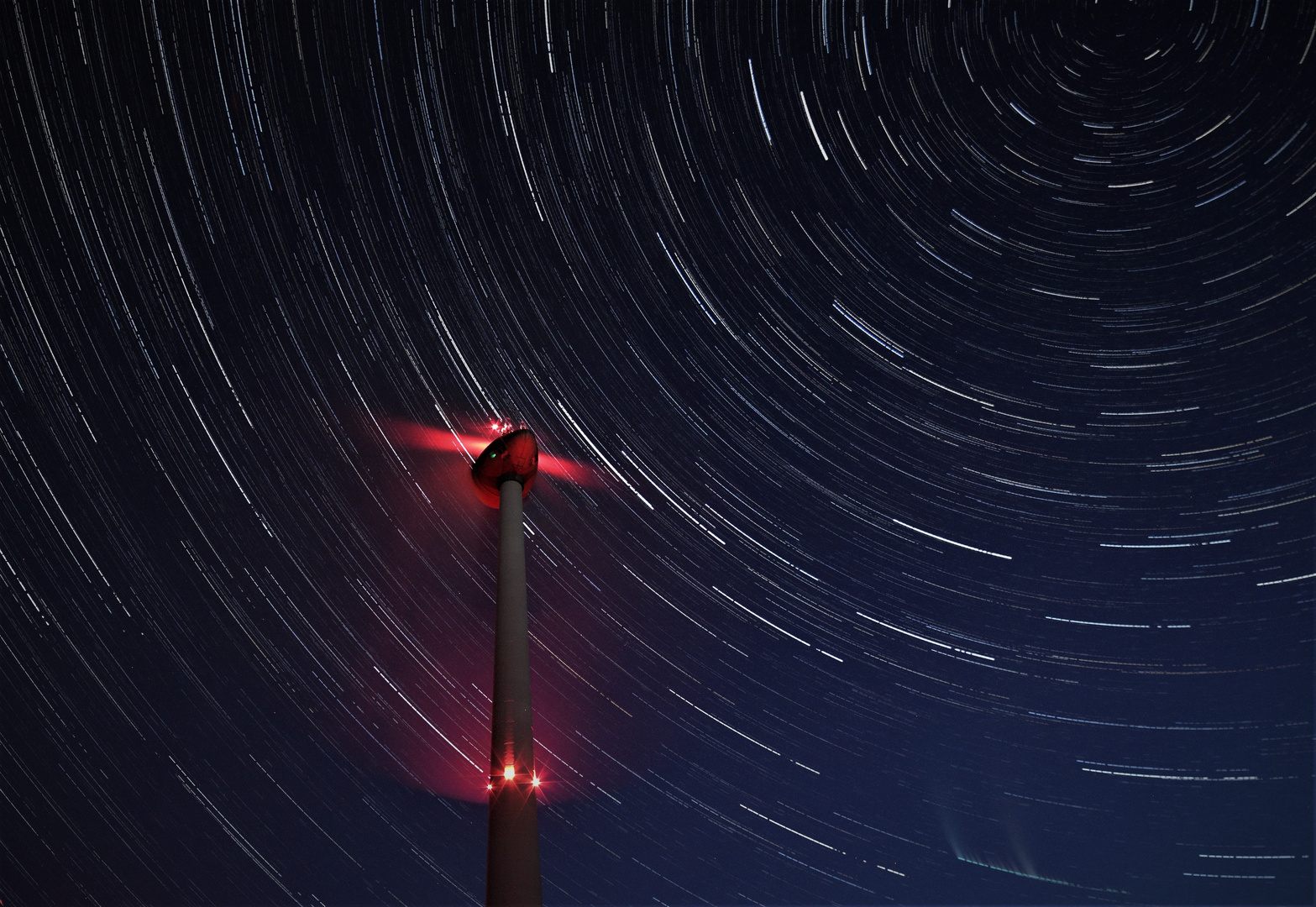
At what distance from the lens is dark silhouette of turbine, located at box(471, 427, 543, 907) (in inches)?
346

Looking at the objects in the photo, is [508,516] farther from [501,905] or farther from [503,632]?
[501,905]

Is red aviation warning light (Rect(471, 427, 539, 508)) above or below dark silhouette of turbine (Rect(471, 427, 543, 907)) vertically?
above

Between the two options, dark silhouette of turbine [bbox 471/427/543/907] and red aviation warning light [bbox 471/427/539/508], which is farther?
red aviation warning light [bbox 471/427/539/508]

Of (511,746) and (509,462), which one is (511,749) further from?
(509,462)

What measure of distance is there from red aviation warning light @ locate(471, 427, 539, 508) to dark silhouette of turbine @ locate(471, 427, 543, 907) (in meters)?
0.92

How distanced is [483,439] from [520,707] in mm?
7950

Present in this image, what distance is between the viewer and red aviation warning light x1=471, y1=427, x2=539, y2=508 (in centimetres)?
1642

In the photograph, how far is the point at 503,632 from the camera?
1176 centimetres

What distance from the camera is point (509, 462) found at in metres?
16.4

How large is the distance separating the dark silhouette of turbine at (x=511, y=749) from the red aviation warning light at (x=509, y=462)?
3.02ft

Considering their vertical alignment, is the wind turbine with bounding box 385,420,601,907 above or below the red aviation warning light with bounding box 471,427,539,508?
below

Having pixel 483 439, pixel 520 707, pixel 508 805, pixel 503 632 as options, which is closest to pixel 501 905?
pixel 508 805

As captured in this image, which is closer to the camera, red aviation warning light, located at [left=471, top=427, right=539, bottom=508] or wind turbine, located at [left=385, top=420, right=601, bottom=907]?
wind turbine, located at [left=385, top=420, right=601, bottom=907]

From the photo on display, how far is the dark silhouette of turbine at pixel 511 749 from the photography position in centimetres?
878
